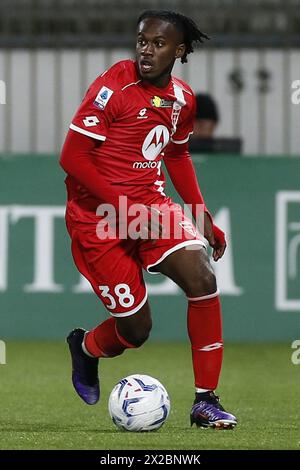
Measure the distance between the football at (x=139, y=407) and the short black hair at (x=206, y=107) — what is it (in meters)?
5.55

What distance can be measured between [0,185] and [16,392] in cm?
300

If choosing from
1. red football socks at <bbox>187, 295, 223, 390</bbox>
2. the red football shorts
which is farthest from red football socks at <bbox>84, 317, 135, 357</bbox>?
red football socks at <bbox>187, 295, 223, 390</bbox>

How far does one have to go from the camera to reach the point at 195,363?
22.0ft

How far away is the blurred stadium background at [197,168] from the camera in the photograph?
1088 centimetres

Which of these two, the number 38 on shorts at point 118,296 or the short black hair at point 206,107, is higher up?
the short black hair at point 206,107

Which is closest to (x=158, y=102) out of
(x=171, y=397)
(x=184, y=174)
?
(x=184, y=174)

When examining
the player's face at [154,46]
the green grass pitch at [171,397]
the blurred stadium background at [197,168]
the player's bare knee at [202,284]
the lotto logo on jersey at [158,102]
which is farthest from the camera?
the blurred stadium background at [197,168]

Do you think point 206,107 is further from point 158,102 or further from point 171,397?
point 158,102

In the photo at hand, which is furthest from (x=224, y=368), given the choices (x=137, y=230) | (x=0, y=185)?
(x=137, y=230)

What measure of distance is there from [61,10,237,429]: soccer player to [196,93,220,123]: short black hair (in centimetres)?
463

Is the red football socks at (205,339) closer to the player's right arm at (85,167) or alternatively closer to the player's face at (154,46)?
the player's right arm at (85,167)

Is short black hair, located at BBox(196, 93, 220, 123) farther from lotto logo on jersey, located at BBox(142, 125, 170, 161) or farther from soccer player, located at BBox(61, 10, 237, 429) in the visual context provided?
lotto logo on jersey, located at BBox(142, 125, 170, 161)

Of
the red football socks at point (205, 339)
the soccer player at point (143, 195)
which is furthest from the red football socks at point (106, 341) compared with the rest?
the red football socks at point (205, 339)
